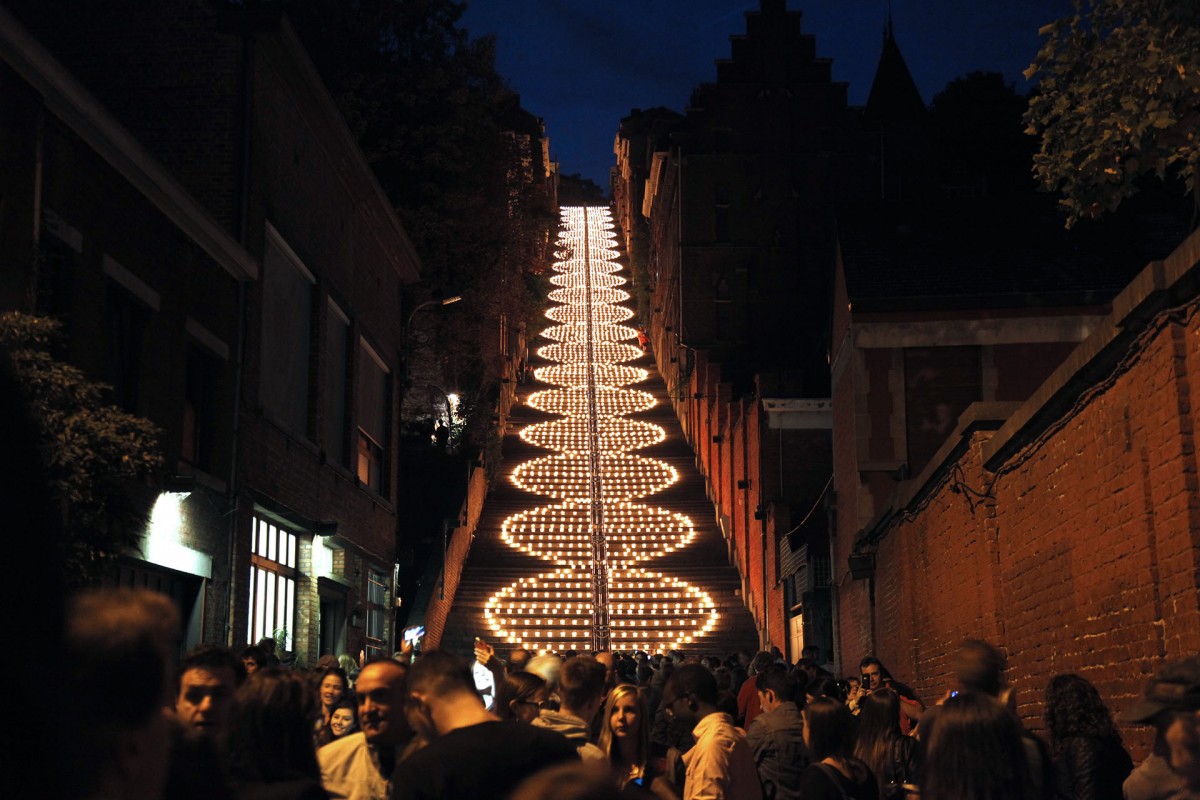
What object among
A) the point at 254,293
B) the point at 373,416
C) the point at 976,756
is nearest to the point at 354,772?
the point at 976,756

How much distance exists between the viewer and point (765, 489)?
110 ft

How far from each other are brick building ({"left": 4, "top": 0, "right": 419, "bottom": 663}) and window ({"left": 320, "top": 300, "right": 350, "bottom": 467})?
0.18ft

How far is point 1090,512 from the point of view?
10.1m

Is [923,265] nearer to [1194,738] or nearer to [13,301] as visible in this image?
[13,301]

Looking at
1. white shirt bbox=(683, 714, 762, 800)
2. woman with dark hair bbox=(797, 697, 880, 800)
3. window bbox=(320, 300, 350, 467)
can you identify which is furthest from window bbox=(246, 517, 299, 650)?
woman with dark hair bbox=(797, 697, 880, 800)

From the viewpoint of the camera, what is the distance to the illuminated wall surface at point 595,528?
3197 centimetres

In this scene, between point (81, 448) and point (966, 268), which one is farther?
point (966, 268)

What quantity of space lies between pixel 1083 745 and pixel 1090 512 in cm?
394

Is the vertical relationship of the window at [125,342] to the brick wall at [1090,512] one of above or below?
above

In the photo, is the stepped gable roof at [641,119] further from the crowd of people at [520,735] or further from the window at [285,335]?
the crowd of people at [520,735]

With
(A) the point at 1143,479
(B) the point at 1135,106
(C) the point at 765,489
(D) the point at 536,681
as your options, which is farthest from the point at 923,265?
(D) the point at 536,681

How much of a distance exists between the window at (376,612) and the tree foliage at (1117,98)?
55.5ft

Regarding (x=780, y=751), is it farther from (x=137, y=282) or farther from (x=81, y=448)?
(x=137, y=282)

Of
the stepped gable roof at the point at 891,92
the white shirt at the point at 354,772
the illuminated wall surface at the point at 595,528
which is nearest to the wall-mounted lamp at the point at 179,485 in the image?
the white shirt at the point at 354,772
